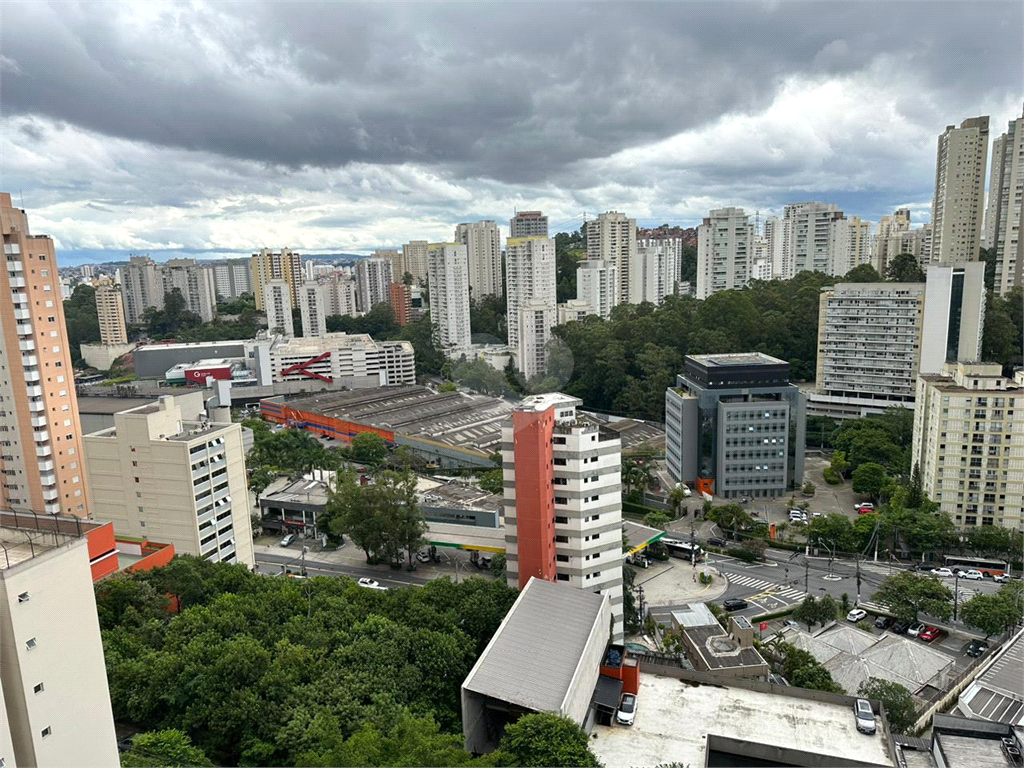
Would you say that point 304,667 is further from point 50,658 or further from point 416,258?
point 416,258

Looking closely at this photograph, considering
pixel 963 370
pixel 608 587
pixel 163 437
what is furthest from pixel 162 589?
pixel 963 370

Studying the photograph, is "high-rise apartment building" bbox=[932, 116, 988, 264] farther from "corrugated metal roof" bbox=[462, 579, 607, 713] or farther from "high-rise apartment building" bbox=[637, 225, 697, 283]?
"corrugated metal roof" bbox=[462, 579, 607, 713]

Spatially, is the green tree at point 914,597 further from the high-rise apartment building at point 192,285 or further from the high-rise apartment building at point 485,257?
the high-rise apartment building at point 192,285

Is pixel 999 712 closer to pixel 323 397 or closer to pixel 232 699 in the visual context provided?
pixel 232 699

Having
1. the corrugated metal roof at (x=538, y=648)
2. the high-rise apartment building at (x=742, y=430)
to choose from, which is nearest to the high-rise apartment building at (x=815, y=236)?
the high-rise apartment building at (x=742, y=430)

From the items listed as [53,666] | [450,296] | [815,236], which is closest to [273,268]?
[450,296]
